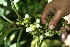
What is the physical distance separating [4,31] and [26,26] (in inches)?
5.4

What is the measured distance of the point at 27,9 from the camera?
138cm

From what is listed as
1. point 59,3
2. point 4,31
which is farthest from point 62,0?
point 4,31

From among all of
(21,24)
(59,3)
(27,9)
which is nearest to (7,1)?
(27,9)

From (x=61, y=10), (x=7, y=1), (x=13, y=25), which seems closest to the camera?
(x=61, y=10)

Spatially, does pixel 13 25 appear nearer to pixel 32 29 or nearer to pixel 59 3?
pixel 32 29

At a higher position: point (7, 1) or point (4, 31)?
point (7, 1)

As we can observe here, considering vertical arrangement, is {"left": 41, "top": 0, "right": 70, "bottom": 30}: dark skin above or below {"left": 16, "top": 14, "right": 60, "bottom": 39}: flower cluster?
above

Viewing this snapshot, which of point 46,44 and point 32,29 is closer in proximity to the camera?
point 32,29

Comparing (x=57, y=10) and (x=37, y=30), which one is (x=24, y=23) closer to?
(x=37, y=30)

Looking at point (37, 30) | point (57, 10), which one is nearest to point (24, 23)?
point (37, 30)

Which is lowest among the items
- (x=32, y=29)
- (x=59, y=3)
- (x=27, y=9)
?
(x=32, y=29)

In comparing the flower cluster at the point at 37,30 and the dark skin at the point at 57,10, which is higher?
the dark skin at the point at 57,10

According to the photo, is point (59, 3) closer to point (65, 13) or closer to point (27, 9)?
point (65, 13)

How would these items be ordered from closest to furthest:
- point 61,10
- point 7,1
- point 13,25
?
point 61,10 < point 13,25 < point 7,1
